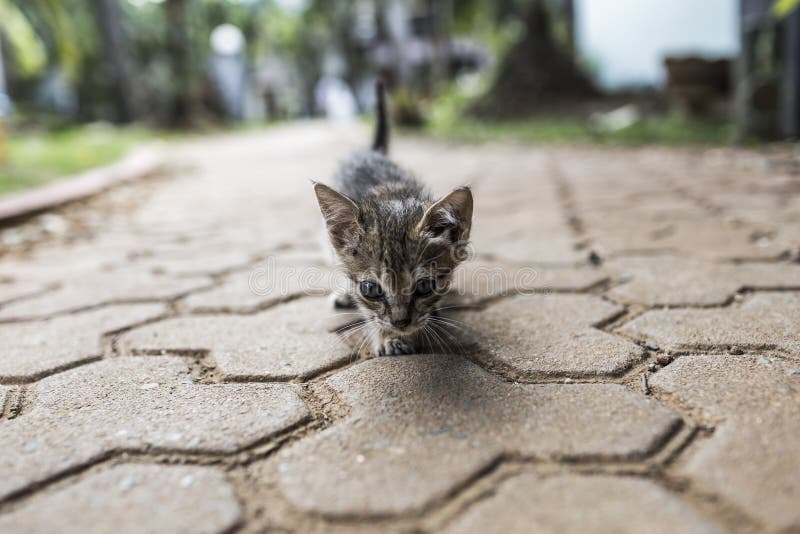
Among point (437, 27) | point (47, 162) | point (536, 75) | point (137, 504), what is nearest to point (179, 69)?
point (437, 27)

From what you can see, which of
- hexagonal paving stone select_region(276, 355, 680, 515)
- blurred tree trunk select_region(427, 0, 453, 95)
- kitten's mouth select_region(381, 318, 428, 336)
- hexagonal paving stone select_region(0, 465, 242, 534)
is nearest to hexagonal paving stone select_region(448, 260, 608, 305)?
kitten's mouth select_region(381, 318, 428, 336)

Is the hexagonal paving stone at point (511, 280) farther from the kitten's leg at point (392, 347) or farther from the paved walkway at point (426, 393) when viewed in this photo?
the kitten's leg at point (392, 347)

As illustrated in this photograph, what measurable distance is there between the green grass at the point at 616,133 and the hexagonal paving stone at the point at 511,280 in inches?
240

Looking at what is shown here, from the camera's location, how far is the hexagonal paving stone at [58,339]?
6.80 feet

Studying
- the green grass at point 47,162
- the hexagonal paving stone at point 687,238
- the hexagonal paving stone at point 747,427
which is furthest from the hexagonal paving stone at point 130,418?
the green grass at point 47,162

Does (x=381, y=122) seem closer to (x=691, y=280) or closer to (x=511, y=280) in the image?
(x=511, y=280)

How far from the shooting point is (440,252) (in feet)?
6.98

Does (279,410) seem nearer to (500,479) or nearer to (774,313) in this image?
(500,479)

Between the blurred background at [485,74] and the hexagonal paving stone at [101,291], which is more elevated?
the blurred background at [485,74]

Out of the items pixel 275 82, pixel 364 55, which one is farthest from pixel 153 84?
pixel 275 82

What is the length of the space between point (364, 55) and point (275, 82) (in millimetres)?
10248

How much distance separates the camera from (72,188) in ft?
18.0

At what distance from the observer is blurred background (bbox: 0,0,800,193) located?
23.5 ft

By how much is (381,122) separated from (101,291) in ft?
5.92
